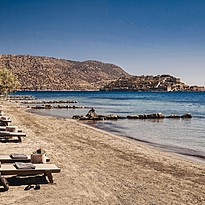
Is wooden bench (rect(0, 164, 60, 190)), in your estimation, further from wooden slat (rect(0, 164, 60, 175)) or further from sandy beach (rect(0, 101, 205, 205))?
sandy beach (rect(0, 101, 205, 205))

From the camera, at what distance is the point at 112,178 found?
9.56m

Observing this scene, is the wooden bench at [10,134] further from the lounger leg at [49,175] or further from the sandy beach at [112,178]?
the lounger leg at [49,175]

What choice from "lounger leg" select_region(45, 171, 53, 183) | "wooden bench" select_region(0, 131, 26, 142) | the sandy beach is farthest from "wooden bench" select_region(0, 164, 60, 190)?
"wooden bench" select_region(0, 131, 26, 142)

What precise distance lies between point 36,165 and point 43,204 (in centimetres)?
172

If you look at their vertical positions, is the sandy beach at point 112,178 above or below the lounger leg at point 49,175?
below

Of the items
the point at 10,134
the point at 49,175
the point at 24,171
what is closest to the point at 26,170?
the point at 24,171

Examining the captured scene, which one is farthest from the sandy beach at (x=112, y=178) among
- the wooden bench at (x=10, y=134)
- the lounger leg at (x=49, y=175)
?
the wooden bench at (x=10, y=134)

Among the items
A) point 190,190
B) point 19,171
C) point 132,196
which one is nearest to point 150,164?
point 190,190

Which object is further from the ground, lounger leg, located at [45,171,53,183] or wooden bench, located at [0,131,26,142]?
wooden bench, located at [0,131,26,142]

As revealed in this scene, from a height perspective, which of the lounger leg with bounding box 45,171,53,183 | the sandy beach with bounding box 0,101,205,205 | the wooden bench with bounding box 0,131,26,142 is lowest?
the sandy beach with bounding box 0,101,205,205

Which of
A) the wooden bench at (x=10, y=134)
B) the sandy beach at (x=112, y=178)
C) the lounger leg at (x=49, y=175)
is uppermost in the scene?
the wooden bench at (x=10, y=134)

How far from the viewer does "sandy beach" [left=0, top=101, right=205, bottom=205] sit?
25.4ft

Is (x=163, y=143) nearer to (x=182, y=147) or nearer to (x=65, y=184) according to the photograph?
(x=182, y=147)

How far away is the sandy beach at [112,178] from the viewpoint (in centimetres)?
773
